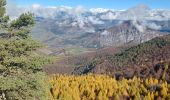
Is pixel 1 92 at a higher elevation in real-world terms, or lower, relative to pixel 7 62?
lower

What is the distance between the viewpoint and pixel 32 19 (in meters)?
37.2

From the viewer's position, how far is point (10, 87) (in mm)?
34000

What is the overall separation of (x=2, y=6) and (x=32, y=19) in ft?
9.93

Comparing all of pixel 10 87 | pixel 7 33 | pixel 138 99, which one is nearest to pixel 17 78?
pixel 10 87

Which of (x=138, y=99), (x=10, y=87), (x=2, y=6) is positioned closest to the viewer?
(x=10, y=87)

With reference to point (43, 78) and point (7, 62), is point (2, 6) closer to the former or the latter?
point (7, 62)

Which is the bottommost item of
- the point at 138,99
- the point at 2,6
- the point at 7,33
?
the point at 138,99

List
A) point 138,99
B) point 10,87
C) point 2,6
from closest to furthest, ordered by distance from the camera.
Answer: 1. point 10,87
2. point 2,6
3. point 138,99

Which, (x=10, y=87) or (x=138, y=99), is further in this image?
(x=138, y=99)

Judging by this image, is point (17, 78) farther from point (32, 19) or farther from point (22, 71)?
point (32, 19)

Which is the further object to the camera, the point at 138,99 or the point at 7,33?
the point at 138,99

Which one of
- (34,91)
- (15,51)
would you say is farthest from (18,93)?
(15,51)

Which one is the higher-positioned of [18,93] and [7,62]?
[7,62]

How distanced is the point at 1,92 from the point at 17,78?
2695 millimetres
